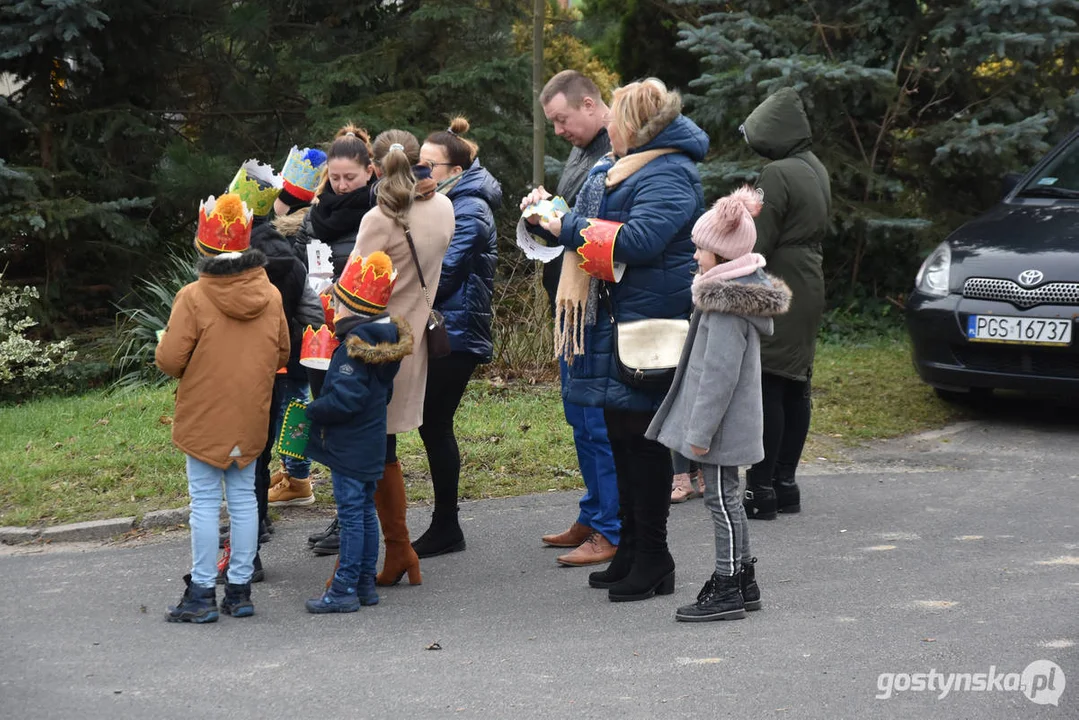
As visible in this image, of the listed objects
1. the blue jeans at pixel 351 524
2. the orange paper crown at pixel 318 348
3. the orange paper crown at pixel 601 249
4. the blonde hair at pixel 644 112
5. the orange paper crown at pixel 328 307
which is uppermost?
the blonde hair at pixel 644 112

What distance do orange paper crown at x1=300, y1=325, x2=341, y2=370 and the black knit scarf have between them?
1.43 feet

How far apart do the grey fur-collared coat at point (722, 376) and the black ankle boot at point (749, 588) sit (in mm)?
441

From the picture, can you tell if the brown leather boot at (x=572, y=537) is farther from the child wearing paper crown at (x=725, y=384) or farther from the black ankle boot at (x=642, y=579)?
the child wearing paper crown at (x=725, y=384)

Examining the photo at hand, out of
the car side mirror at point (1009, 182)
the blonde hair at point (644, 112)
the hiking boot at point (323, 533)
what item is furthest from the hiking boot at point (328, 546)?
the car side mirror at point (1009, 182)

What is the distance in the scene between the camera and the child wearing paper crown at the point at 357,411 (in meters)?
5.21

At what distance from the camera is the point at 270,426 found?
568 cm

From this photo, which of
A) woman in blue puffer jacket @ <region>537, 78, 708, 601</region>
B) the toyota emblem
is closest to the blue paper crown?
woman in blue puffer jacket @ <region>537, 78, 708, 601</region>

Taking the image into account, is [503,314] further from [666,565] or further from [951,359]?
[666,565]

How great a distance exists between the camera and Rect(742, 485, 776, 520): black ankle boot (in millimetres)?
6699

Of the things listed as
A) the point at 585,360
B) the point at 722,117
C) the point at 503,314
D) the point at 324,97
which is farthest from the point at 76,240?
the point at 585,360

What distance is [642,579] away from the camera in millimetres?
5406

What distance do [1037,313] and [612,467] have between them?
11.5 ft

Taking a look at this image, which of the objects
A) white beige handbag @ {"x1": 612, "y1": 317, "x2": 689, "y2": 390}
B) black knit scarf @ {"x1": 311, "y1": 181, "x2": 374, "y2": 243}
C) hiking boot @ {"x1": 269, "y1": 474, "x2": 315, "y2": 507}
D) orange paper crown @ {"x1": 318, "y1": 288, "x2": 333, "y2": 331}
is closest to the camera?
white beige handbag @ {"x1": 612, "y1": 317, "x2": 689, "y2": 390}

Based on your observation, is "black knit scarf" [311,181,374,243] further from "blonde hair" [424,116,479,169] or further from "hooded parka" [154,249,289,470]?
"hooded parka" [154,249,289,470]
